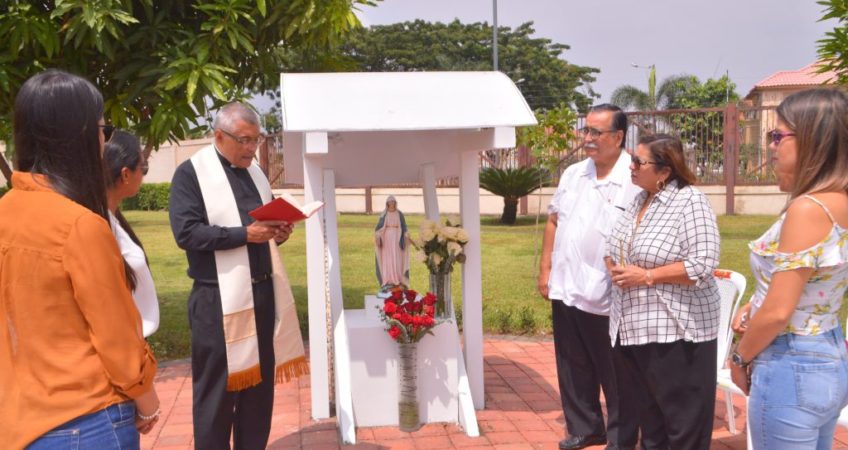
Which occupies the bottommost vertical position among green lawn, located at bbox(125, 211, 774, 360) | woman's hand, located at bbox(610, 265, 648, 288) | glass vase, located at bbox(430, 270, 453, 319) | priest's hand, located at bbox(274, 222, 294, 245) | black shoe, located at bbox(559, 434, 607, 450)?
green lawn, located at bbox(125, 211, 774, 360)

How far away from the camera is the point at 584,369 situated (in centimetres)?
468

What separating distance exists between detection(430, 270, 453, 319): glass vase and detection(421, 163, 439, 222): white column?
17.4 inches

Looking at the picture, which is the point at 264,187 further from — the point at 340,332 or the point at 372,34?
the point at 372,34

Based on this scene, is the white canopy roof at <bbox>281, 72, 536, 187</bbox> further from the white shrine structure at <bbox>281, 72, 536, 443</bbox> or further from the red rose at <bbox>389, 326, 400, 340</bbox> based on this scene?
the red rose at <bbox>389, 326, 400, 340</bbox>

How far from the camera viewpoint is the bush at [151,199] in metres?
30.8

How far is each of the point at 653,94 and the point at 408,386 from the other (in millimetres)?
36912

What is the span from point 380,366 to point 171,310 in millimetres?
5013

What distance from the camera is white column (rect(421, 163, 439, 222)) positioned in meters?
5.64

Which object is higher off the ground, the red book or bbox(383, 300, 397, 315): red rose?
the red book

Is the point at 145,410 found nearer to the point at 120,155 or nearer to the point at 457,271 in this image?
the point at 120,155

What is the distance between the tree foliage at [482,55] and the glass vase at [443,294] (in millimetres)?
39034

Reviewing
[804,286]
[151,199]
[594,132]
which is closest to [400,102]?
[594,132]

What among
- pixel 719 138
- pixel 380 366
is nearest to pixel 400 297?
pixel 380 366

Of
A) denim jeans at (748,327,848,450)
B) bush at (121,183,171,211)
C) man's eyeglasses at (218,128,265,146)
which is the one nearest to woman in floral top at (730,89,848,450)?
denim jeans at (748,327,848,450)
